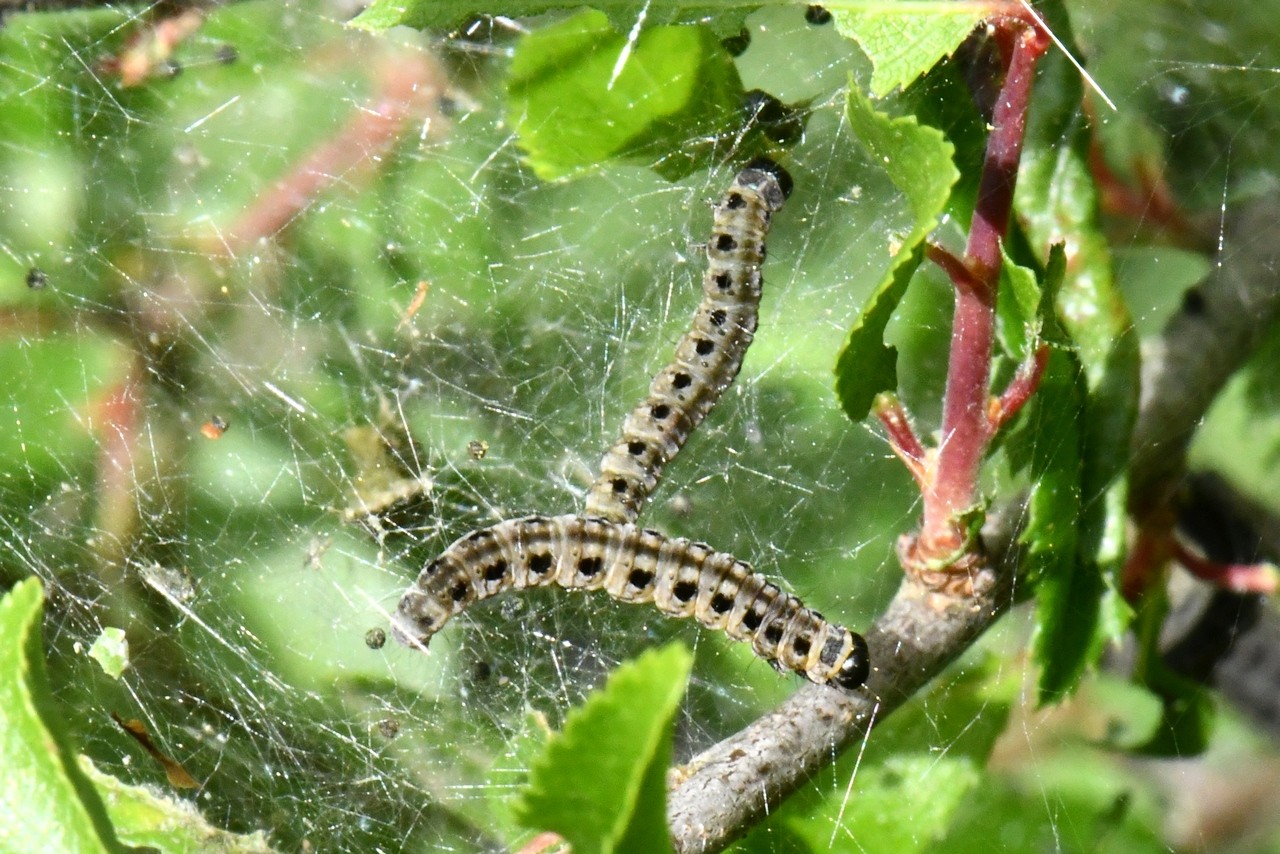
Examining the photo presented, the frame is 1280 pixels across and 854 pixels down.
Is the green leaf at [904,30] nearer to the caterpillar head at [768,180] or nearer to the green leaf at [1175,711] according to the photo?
the caterpillar head at [768,180]

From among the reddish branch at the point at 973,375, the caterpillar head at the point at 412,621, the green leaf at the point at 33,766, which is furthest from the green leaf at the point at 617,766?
the caterpillar head at the point at 412,621

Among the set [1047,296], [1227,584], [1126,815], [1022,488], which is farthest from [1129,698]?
[1047,296]

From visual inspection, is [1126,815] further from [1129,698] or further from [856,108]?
[856,108]

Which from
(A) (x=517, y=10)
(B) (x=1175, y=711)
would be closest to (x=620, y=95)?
(A) (x=517, y=10)

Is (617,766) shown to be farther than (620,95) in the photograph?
No

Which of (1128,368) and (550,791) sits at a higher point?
(550,791)

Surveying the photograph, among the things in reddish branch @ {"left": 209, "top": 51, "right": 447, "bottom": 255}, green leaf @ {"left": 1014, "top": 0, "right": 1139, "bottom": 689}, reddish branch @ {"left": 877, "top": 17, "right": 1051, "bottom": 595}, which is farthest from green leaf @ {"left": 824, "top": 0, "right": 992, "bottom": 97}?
reddish branch @ {"left": 209, "top": 51, "right": 447, "bottom": 255}

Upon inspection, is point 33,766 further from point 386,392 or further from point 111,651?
point 386,392
